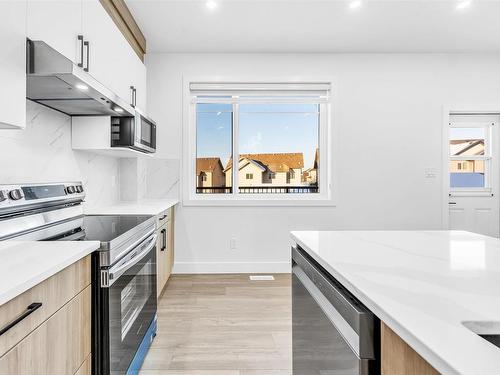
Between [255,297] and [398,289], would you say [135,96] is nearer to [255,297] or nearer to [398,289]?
[255,297]

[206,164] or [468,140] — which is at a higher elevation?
[468,140]

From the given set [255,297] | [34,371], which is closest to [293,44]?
[255,297]

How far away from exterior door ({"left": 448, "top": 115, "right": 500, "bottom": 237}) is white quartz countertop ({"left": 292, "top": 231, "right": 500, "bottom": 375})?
309 centimetres

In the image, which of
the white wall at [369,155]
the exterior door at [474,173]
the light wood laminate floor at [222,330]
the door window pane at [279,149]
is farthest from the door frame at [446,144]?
the light wood laminate floor at [222,330]

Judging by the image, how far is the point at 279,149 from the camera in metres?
4.13

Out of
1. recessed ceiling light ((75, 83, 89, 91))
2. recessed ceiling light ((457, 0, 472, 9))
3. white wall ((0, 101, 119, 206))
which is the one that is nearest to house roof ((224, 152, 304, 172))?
white wall ((0, 101, 119, 206))

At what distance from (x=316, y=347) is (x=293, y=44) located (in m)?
3.24

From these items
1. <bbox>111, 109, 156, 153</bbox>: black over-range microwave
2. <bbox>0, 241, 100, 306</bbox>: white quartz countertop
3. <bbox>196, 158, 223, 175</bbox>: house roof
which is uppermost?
<bbox>111, 109, 156, 153</bbox>: black over-range microwave

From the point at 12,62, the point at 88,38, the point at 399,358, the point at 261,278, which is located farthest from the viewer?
the point at 261,278

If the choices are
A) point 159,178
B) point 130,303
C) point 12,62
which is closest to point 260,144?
point 159,178

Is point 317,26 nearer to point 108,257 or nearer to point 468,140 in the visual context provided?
point 468,140

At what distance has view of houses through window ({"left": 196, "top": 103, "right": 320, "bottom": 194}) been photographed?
407cm

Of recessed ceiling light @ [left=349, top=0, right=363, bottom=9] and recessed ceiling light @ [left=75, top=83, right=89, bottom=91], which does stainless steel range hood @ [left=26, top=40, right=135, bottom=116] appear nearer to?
recessed ceiling light @ [left=75, top=83, right=89, bottom=91]

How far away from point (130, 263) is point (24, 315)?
2.58 feet
